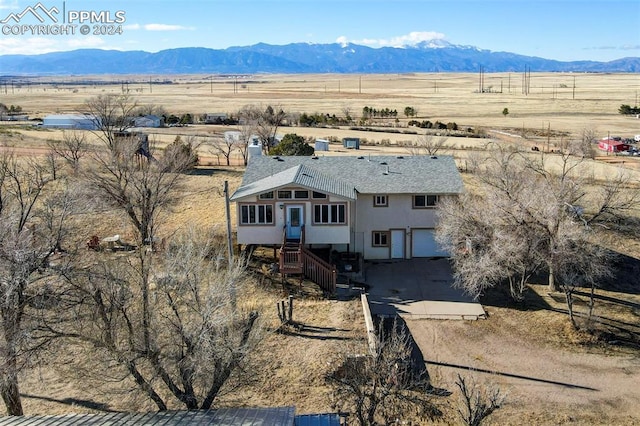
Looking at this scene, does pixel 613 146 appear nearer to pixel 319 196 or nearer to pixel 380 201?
pixel 380 201

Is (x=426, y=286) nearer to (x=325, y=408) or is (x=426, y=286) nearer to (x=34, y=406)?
(x=325, y=408)

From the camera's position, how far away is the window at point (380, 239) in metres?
30.0

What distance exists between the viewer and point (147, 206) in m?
29.3

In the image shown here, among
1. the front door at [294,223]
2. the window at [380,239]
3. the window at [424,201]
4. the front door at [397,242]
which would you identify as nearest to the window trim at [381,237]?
the window at [380,239]

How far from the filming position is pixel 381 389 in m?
14.6

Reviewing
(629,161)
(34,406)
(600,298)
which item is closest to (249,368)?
(34,406)

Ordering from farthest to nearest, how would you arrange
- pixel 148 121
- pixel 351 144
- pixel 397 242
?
1. pixel 148 121
2. pixel 351 144
3. pixel 397 242

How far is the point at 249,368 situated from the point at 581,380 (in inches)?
414

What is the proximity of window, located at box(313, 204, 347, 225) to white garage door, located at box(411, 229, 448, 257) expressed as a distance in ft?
13.1

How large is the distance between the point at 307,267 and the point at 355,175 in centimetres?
633

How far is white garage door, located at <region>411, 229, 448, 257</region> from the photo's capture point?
29.9 metres

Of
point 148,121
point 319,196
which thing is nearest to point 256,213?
point 319,196

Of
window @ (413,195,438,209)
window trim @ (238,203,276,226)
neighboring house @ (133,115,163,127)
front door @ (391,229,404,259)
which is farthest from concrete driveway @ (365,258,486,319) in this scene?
neighboring house @ (133,115,163,127)

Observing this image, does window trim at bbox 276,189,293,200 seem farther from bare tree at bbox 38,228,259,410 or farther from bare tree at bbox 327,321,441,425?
bare tree at bbox 38,228,259,410
